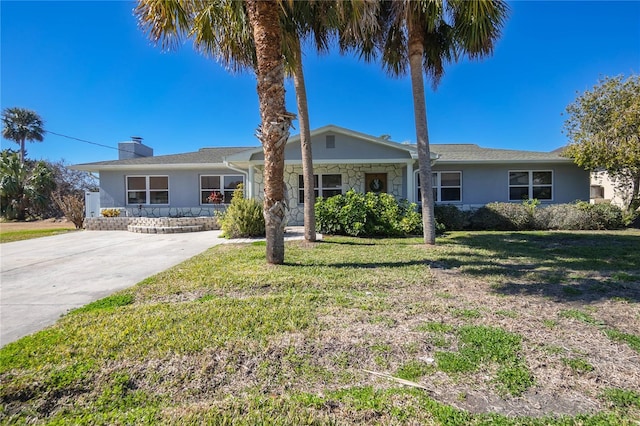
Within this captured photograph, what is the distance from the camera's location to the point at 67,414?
2121 millimetres

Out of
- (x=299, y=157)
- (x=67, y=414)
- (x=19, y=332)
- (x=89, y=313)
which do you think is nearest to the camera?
(x=67, y=414)

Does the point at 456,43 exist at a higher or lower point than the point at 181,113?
lower

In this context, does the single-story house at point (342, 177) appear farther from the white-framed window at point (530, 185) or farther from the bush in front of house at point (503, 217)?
the bush in front of house at point (503, 217)

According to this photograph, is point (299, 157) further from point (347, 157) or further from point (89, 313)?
point (89, 313)

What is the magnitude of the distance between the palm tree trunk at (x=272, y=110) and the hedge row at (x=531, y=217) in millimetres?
9166

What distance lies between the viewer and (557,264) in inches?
256

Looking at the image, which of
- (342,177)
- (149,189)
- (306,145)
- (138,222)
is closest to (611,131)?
(342,177)

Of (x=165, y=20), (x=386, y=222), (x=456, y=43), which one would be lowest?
(x=386, y=222)

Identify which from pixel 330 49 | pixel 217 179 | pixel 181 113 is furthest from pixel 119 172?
pixel 330 49

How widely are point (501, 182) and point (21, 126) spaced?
4542 centimetres

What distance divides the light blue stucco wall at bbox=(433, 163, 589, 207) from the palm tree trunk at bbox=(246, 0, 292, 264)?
37.9 ft

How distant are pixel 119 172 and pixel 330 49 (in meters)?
13.0

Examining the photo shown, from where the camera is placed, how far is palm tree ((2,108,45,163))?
34.1 m

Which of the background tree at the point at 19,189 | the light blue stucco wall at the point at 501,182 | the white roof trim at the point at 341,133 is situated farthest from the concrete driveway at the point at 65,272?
the background tree at the point at 19,189
